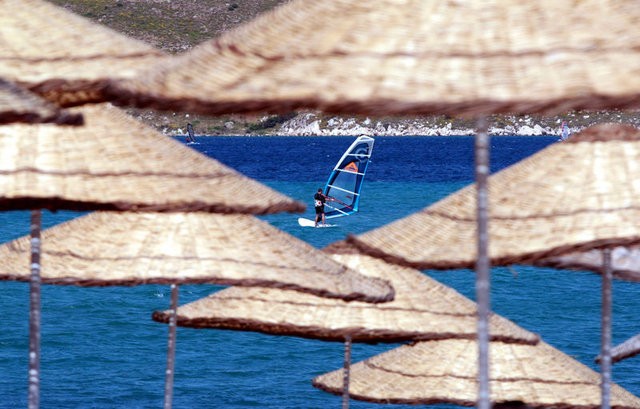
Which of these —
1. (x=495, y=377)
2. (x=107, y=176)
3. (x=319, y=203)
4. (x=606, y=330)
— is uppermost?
(x=319, y=203)

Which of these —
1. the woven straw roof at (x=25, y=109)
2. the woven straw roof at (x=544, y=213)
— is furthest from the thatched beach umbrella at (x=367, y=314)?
the woven straw roof at (x=25, y=109)

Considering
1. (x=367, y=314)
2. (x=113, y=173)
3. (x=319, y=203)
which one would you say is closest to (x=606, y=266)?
(x=367, y=314)

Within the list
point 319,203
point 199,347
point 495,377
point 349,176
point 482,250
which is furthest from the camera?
point 349,176

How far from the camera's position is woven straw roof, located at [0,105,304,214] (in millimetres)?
8180

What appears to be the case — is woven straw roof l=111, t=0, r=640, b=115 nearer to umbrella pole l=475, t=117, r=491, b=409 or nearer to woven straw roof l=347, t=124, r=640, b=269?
umbrella pole l=475, t=117, r=491, b=409

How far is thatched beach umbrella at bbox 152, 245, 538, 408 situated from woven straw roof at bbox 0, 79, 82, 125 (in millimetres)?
3695

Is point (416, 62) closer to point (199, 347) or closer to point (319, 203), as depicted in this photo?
point (199, 347)

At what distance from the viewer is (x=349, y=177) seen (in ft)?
194

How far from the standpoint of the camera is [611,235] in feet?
25.8

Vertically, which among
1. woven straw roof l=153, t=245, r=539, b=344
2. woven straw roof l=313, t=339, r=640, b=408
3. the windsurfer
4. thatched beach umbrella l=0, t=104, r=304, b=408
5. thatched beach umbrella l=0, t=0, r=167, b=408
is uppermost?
the windsurfer

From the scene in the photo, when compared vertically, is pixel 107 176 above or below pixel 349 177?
below

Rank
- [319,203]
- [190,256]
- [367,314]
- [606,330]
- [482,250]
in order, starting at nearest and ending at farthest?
[482,250], [190,256], [606,330], [367,314], [319,203]

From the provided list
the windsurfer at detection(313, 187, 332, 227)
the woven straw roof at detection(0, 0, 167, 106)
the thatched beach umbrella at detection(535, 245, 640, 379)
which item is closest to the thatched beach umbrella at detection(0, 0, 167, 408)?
the woven straw roof at detection(0, 0, 167, 106)

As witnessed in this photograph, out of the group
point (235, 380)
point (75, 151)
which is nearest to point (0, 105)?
point (75, 151)
